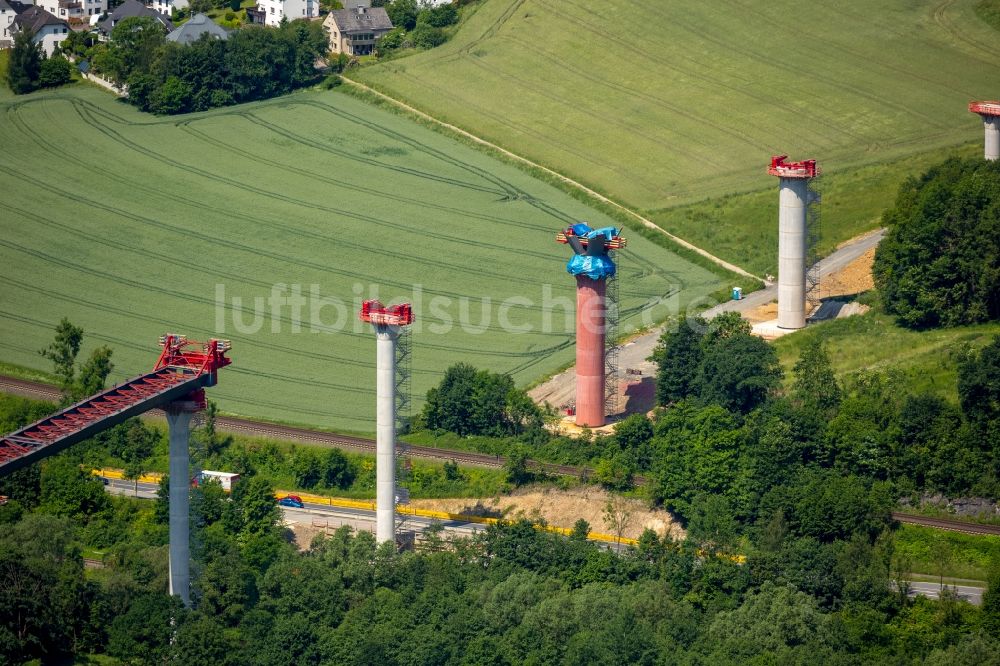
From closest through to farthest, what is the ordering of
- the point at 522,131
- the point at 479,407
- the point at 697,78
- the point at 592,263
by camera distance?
the point at 592,263
the point at 479,407
the point at 522,131
the point at 697,78

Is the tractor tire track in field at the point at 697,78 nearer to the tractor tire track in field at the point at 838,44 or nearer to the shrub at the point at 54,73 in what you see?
the tractor tire track in field at the point at 838,44

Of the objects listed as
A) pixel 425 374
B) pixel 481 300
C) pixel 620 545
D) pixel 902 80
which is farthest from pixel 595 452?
pixel 902 80

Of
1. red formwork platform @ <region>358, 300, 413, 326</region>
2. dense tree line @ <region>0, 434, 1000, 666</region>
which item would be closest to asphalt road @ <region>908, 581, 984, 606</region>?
dense tree line @ <region>0, 434, 1000, 666</region>

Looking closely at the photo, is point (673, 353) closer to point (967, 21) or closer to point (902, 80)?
point (902, 80)

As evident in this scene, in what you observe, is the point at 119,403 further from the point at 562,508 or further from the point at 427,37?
the point at 427,37

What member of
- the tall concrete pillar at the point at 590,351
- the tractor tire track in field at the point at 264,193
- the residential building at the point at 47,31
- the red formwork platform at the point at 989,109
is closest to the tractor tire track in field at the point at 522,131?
the tractor tire track in field at the point at 264,193

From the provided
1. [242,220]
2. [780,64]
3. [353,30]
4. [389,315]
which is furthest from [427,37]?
[389,315]
